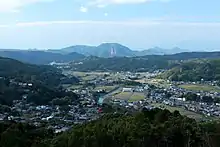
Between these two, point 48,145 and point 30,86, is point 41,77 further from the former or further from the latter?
point 48,145

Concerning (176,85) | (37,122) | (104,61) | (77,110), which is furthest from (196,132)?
(104,61)

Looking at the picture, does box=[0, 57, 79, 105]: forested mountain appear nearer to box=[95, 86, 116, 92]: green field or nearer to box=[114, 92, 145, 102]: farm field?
box=[95, 86, 116, 92]: green field

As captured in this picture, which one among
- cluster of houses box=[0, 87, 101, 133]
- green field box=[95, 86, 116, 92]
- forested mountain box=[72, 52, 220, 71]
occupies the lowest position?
green field box=[95, 86, 116, 92]

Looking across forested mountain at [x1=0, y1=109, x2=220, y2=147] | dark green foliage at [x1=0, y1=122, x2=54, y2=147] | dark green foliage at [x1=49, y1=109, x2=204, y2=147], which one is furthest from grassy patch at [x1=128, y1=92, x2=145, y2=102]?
dark green foliage at [x1=49, y1=109, x2=204, y2=147]

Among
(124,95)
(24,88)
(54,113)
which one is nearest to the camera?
(54,113)

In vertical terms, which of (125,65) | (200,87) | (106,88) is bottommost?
(106,88)

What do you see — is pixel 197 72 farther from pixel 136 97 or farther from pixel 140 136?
pixel 140 136

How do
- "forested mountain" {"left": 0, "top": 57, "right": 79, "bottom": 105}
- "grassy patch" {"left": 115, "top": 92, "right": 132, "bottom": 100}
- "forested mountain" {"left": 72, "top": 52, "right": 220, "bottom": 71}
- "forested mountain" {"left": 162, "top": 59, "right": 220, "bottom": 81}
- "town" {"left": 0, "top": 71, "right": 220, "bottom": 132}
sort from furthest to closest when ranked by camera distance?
"forested mountain" {"left": 72, "top": 52, "right": 220, "bottom": 71}, "forested mountain" {"left": 162, "top": 59, "right": 220, "bottom": 81}, "grassy patch" {"left": 115, "top": 92, "right": 132, "bottom": 100}, "forested mountain" {"left": 0, "top": 57, "right": 79, "bottom": 105}, "town" {"left": 0, "top": 71, "right": 220, "bottom": 132}

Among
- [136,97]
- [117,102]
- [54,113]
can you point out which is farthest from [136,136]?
[136,97]

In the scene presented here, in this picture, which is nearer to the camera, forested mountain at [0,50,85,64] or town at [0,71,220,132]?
town at [0,71,220,132]
